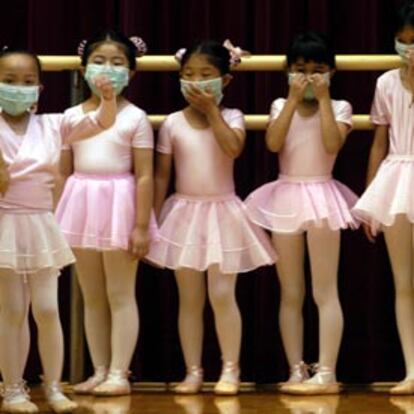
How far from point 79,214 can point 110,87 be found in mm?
381

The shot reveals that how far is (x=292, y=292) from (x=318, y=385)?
0.86ft

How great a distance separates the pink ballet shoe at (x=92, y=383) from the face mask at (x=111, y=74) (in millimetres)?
751

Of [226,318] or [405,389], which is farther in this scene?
[226,318]

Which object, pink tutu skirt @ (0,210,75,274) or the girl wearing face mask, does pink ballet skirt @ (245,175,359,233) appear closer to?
the girl wearing face mask

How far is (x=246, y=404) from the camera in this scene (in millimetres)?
2973

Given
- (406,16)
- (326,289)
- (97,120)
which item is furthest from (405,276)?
(97,120)

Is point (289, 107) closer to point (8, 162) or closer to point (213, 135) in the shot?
point (213, 135)

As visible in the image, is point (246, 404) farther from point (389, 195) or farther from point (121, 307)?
point (389, 195)

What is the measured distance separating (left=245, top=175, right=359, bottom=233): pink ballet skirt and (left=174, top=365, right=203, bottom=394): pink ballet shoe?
1.43ft

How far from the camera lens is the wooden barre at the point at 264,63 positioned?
3197 millimetres

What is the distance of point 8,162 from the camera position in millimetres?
2854

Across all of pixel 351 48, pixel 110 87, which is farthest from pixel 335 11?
pixel 110 87

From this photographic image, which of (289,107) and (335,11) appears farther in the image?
(335,11)

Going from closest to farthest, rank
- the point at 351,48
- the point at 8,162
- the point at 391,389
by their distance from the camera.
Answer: the point at 8,162 < the point at 391,389 < the point at 351,48
